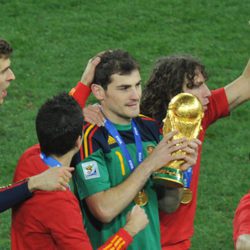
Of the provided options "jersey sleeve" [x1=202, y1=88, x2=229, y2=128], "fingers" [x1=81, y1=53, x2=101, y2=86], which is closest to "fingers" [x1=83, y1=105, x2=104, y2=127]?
"fingers" [x1=81, y1=53, x2=101, y2=86]

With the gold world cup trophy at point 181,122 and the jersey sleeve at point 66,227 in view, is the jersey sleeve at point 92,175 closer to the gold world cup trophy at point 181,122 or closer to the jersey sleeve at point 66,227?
the gold world cup trophy at point 181,122

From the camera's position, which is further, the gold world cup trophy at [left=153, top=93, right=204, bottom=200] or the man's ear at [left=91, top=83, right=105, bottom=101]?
the man's ear at [left=91, top=83, right=105, bottom=101]

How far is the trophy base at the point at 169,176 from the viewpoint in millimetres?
5699

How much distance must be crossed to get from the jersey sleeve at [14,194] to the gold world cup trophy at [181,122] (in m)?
0.98

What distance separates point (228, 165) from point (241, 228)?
5.54 metres

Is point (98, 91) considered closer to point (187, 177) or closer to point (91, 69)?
point (91, 69)

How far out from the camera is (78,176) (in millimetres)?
5785

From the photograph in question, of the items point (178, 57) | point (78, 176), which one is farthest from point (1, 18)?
point (78, 176)

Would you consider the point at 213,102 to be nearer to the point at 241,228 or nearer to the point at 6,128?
the point at 241,228

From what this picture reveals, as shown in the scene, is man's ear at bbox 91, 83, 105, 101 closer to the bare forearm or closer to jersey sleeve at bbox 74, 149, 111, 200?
jersey sleeve at bbox 74, 149, 111, 200

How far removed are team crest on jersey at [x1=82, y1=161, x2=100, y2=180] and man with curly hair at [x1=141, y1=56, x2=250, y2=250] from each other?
734mm

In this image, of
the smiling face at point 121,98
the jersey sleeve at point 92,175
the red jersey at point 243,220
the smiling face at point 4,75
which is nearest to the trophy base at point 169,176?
the jersey sleeve at point 92,175

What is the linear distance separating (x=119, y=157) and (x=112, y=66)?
601 millimetres

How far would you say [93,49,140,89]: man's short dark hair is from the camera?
235 inches
